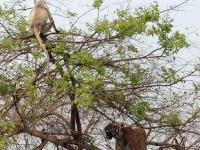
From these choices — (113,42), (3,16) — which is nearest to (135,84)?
(113,42)

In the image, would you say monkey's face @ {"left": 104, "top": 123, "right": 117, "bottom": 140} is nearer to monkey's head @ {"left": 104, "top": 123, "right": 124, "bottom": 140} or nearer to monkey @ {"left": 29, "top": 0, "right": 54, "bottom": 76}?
monkey's head @ {"left": 104, "top": 123, "right": 124, "bottom": 140}

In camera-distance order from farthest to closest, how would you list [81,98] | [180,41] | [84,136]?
[84,136] < [180,41] < [81,98]

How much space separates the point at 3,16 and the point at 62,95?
94 centimetres

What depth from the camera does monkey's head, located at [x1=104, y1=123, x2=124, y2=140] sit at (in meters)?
4.75

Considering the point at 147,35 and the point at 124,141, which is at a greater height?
the point at 147,35

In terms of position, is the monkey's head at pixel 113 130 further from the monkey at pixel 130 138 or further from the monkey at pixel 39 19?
the monkey at pixel 39 19

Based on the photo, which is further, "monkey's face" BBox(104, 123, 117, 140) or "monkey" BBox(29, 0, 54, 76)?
"monkey" BBox(29, 0, 54, 76)

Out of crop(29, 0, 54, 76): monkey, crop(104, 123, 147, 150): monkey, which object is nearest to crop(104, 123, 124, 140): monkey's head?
crop(104, 123, 147, 150): monkey

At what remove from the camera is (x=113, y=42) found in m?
4.80

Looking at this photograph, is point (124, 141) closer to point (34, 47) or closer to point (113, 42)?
point (113, 42)

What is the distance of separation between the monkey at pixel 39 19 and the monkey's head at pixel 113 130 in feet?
3.56

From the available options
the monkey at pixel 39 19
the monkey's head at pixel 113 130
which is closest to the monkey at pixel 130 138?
the monkey's head at pixel 113 130

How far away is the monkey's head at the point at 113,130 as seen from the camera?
475 cm

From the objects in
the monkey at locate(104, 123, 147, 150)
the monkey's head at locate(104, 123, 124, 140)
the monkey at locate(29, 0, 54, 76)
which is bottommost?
the monkey at locate(104, 123, 147, 150)
